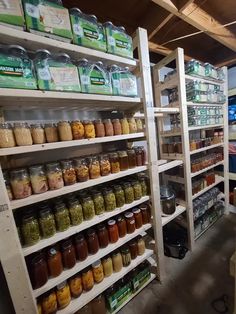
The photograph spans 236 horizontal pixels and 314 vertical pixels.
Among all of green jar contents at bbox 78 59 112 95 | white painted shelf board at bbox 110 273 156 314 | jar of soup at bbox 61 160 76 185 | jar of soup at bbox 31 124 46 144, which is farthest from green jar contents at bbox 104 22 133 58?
white painted shelf board at bbox 110 273 156 314

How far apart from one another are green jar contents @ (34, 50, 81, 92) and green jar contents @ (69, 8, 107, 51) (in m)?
0.13

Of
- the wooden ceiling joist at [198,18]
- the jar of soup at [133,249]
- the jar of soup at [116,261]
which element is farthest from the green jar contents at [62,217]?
the wooden ceiling joist at [198,18]

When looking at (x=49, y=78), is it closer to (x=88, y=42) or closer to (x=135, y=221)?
(x=88, y=42)

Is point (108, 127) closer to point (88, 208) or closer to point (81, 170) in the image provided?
point (81, 170)

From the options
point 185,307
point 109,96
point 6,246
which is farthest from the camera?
point 185,307

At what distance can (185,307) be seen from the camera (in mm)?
1219

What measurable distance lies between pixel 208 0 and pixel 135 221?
5.62ft

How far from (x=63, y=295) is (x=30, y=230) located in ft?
1.56

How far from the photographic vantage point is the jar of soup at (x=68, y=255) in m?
0.97

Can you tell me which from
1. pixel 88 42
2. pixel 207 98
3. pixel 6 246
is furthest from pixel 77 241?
pixel 207 98

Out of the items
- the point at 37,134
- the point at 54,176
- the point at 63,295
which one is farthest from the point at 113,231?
the point at 37,134

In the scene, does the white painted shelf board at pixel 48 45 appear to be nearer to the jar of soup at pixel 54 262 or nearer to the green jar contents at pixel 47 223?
the green jar contents at pixel 47 223

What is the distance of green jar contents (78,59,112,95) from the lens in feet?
3.02

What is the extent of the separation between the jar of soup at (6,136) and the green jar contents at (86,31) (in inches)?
22.3
